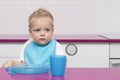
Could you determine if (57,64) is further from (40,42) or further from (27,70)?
(40,42)

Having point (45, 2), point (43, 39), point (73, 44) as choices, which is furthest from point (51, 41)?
point (45, 2)

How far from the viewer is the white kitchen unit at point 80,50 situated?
261 cm

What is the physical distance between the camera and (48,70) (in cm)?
130

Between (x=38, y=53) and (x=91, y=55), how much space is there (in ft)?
3.84

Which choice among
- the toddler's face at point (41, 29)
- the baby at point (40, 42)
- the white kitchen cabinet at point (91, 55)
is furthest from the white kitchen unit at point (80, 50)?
the toddler's face at point (41, 29)

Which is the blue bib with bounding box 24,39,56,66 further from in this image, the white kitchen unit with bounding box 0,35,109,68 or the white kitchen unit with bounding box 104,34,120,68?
the white kitchen unit with bounding box 104,34,120,68

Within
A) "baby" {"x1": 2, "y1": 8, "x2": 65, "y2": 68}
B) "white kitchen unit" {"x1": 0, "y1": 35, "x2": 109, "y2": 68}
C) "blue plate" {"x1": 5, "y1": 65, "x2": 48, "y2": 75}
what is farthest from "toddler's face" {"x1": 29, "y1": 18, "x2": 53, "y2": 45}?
"white kitchen unit" {"x1": 0, "y1": 35, "x2": 109, "y2": 68}

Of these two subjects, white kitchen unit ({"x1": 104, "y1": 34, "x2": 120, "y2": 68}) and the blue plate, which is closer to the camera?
the blue plate

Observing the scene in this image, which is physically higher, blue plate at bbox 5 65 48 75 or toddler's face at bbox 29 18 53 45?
toddler's face at bbox 29 18 53 45

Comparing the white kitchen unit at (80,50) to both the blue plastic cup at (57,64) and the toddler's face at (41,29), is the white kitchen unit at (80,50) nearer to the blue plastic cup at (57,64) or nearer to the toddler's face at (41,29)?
the toddler's face at (41,29)

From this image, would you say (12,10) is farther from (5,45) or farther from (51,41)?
(51,41)

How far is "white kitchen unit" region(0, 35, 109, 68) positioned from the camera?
261cm

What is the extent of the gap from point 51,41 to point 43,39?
0.12 meters

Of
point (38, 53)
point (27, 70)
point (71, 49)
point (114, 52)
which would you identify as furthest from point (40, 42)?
point (114, 52)
